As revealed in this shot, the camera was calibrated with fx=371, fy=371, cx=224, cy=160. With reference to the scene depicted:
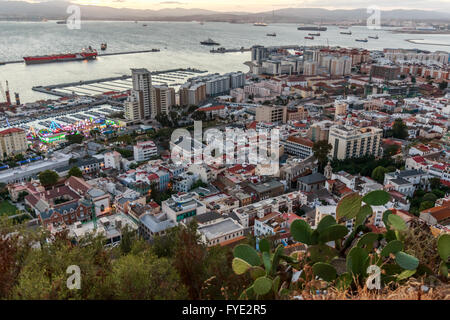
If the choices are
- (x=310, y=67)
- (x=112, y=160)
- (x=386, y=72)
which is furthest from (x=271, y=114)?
(x=386, y=72)

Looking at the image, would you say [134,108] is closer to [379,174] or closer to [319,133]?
[319,133]

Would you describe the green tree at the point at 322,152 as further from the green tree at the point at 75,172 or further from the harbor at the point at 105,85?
the harbor at the point at 105,85

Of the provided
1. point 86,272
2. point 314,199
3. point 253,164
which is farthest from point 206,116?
point 86,272

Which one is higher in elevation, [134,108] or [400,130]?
[134,108]

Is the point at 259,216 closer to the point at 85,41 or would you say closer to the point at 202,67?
the point at 202,67

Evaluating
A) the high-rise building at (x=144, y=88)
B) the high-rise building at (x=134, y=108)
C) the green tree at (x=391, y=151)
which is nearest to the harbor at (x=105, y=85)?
the high-rise building at (x=144, y=88)

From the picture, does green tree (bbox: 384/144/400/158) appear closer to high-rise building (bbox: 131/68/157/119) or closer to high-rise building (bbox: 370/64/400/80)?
high-rise building (bbox: 131/68/157/119)

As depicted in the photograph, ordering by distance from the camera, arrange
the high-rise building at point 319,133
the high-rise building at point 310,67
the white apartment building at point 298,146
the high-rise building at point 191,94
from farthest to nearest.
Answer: the high-rise building at point 310,67 → the high-rise building at point 191,94 → the high-rise building at point 319,133 → the white apartment building at point 298,146
